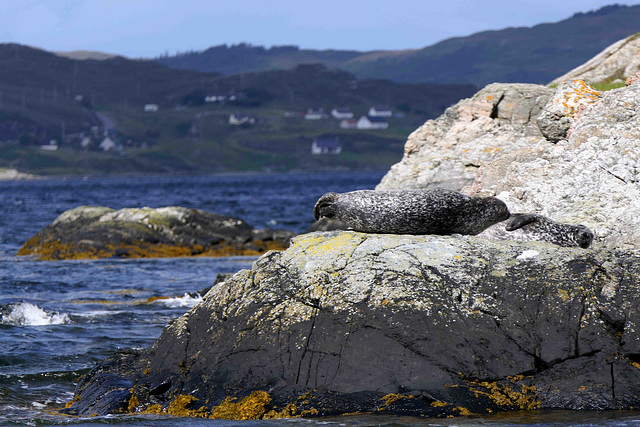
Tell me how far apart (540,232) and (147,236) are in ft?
72.3

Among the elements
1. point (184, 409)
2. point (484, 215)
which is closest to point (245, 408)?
point (184, 409)

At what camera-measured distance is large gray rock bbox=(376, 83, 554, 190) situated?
19.5 m

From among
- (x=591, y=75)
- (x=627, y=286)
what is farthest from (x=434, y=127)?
(x=627, y=286)

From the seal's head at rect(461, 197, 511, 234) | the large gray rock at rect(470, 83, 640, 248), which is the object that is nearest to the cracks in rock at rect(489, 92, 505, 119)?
the large gray rock at rect(470, 83, 640, 248)

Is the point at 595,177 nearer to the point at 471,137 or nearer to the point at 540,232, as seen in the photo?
the point at 540,232

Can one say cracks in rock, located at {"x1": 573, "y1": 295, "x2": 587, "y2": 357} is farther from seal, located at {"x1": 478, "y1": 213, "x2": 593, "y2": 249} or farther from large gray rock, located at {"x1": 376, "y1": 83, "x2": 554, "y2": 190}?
large gray rock, located at {"x1": 376, "y1": 83, "x2": 554, "y2": 190}

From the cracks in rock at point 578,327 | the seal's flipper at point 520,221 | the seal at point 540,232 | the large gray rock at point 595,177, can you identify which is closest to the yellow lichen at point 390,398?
the cracks in rock at point 578,327

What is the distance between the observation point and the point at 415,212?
34.9 feet

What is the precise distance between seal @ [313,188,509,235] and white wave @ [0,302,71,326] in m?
7.71

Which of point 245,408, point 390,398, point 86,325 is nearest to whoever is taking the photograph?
point 390,398

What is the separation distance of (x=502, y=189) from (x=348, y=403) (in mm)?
7157

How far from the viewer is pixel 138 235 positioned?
1206 inches

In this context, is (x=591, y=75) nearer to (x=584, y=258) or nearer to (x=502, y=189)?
(x=502, y=189)

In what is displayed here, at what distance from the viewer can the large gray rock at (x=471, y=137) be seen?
19516 mm
